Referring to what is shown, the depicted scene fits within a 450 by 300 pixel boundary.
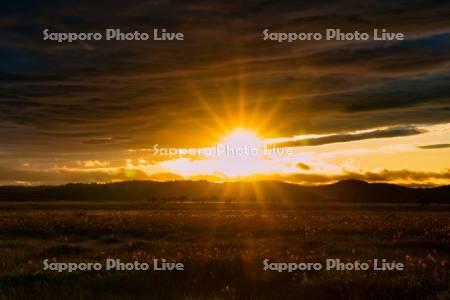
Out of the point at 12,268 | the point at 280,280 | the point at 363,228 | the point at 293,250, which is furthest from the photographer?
the point at 363,228

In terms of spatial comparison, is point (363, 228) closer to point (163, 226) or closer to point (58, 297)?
point (163, 226)

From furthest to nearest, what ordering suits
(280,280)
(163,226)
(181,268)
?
(163,226) < (181,268) < (280,280)

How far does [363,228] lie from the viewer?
86.1ft

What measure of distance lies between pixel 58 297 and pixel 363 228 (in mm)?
15965

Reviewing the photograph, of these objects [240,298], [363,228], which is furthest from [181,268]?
[363,228]

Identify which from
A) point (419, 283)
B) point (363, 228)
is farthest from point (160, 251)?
point (363, 228)

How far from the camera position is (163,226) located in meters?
29.0

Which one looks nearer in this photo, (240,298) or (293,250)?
(240,298)

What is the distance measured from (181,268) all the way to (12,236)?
→ 14210mm

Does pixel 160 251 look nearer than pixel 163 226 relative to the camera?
Yes

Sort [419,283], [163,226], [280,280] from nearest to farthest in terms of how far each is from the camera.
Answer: [419,283] < [280,280] < [163,226]

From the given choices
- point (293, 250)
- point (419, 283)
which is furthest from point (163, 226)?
point (419, 283)

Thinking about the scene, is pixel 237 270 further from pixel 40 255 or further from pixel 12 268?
pixel 40 255

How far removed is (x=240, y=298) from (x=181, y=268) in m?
2.25
